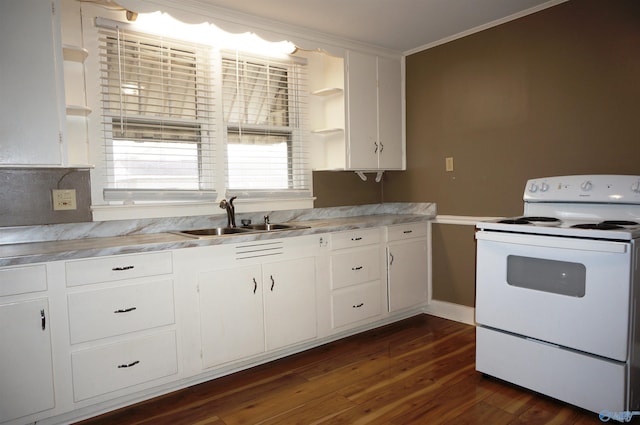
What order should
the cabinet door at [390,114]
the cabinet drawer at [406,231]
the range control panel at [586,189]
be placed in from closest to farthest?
the range control panel at [586,189] → the cabinet drawer at [406,231] → the cabinet door at [390,114]

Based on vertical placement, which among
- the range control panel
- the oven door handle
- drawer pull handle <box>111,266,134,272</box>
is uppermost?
the range control panel

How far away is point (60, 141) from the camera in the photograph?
219 cm

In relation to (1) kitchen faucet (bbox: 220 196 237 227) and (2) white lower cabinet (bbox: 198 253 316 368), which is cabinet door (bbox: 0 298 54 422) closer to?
(2) white lower cabinet (bbox: 198 253 316 368)

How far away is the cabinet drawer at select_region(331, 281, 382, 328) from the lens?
3.03m

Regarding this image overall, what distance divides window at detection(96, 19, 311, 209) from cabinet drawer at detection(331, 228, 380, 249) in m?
0.63

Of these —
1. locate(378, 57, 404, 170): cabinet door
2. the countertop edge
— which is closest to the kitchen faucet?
the countertop edge

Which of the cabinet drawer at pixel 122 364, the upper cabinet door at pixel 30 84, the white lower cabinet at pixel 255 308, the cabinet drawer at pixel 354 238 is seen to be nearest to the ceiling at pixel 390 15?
the upper cabinet door at pixel 30 84

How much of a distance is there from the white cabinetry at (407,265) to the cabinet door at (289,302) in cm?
80

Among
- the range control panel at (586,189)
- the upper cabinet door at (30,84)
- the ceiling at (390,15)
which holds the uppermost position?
the ceiling at (390,15)

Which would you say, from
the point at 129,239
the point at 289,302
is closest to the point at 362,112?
the point at 289,302

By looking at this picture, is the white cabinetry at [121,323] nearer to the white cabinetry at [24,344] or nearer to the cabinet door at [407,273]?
the white cabinetry at [24,344]

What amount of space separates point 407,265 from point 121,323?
2.21 meters

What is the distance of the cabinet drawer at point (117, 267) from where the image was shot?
2041 millimetres

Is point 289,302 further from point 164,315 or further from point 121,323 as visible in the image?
point 121,323
